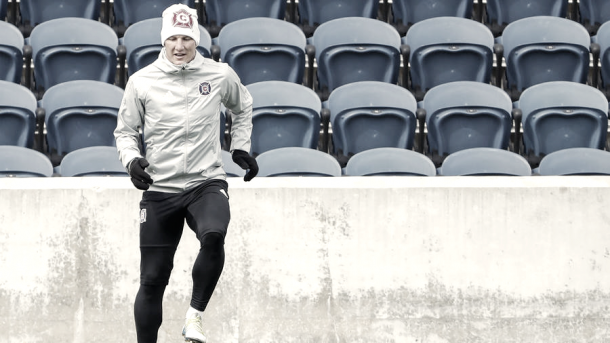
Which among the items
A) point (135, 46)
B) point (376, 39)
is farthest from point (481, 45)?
point (135, 46)

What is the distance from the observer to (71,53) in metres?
8.00

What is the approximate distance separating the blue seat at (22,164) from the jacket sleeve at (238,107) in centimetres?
217

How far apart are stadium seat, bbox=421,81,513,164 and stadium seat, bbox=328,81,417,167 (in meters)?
0.18

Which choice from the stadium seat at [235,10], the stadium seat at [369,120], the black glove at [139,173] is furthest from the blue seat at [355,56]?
the black glove at [139,173]

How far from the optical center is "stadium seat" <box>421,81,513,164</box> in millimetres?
7590

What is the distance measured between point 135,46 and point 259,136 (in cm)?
135

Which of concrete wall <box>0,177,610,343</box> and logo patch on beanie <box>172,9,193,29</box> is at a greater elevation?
logo patch on beanie <box>172,9,193,29</box>

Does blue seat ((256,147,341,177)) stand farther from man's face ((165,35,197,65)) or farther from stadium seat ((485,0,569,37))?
stadium seat ((485,0,569,37))

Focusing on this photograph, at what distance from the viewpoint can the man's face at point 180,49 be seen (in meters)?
4.49

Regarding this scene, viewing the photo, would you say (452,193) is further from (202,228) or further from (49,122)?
(49,122)

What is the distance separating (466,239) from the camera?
5.57 metres

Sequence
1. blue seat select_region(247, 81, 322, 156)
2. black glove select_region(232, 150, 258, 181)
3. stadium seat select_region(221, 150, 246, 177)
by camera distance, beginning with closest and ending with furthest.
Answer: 1. black glove select_region(232, 150, 258, 181)
2. stadium seat select_region(221, 150, 246, 177)
3. blue seat select_region(247, 81, 322, 156)

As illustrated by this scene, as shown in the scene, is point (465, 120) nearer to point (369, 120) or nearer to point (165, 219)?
point (369, 120)

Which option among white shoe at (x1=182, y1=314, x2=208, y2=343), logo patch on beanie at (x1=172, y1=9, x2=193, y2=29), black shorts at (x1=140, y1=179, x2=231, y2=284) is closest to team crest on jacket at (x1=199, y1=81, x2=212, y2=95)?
logo patch on beanie at (x1=172, y1=9, x2=193, y2=29)
